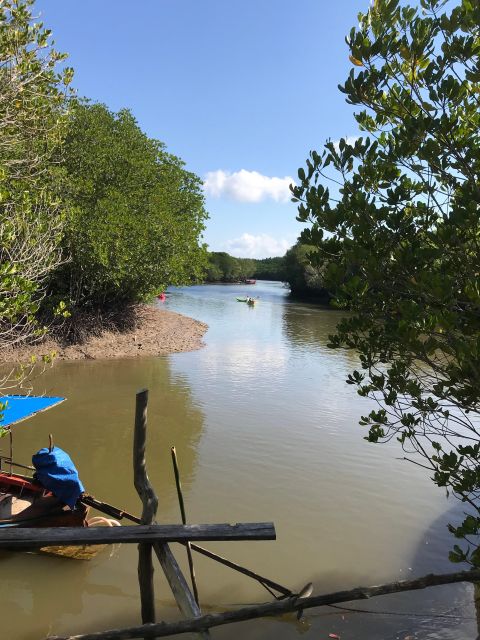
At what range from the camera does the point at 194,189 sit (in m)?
31.2

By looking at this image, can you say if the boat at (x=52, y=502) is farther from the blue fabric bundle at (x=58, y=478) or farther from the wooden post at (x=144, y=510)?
the wooden post at (x=144, y=510)

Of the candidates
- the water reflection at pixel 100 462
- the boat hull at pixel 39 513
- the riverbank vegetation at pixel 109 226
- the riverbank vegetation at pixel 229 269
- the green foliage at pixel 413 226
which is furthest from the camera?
the riverbank vegetation at pixel 229 269

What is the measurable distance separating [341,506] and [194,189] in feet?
83.6

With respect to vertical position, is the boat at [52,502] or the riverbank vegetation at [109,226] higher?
the riverbank vegetation at [109,226]

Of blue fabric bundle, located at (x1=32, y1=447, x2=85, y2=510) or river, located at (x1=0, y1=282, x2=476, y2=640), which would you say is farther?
blue fabric bundle, located at (x1=32, y1=447, x2=85, y2=510)

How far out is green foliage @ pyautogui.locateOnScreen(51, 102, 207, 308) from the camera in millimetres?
20109

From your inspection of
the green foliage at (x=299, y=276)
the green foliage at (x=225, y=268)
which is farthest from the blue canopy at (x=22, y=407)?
the green foliage at (x=225, y=268)

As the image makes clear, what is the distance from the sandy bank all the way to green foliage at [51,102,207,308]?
80.8 inches

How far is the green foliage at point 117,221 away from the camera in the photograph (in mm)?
20109

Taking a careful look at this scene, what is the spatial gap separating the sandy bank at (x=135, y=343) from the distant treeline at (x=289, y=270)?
471 cm

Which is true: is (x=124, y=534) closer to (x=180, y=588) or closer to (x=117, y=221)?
(x=180, y=588)

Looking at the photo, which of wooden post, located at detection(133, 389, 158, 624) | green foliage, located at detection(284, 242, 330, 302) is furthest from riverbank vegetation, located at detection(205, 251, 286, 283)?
wooden post, located at detection(133, 389, 158, 624)

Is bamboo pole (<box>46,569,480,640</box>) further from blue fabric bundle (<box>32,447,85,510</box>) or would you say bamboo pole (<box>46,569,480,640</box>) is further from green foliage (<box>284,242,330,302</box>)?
green foliage (<box>284,242,330,302</box>)

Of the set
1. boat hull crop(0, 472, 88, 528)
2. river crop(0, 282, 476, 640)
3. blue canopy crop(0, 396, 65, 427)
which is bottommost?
river crop(0, 282, 476, 640)
